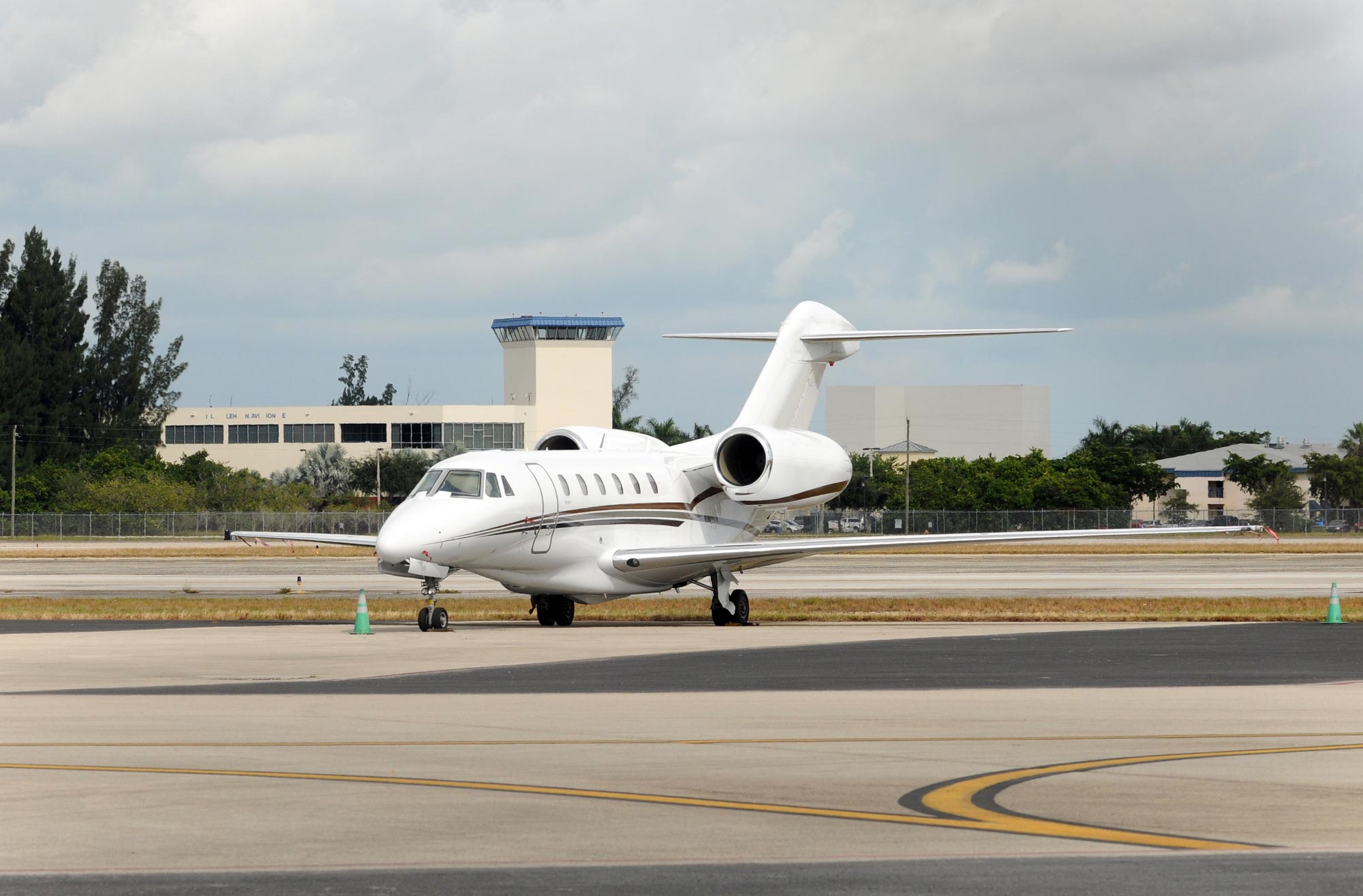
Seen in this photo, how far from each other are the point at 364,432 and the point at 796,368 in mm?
115084

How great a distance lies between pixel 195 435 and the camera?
486 feet

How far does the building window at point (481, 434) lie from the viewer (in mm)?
145000

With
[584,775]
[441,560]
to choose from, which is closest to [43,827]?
[584,775]

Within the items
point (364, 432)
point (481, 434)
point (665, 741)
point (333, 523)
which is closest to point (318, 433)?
point (364, 432)

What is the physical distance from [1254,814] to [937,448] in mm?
190734

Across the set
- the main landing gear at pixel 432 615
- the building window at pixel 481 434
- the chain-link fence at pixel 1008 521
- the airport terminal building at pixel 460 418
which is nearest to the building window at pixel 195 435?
the airport terminal building at pixel 460 418

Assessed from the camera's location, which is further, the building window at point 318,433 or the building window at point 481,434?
the building window at point 318,433

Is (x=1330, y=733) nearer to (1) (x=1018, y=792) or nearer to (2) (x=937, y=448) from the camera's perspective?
(1) (x=1018, y=792)

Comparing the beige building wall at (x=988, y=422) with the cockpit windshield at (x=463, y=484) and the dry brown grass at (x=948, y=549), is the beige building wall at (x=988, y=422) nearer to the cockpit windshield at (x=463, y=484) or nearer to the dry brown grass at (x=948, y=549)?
the dry brown grass at (x=948, y=549)

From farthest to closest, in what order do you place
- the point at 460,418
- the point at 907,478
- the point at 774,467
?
1. the point at 460,418
2. the point at 907,478
3. the point at 774,467

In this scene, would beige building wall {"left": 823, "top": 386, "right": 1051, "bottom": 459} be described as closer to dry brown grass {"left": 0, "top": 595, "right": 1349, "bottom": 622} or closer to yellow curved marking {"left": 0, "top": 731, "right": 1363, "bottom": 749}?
dry brown grass {"left": 0, "top": 595, "right": 1349, "bottom": 622}

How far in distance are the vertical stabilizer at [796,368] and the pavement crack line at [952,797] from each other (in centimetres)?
2309

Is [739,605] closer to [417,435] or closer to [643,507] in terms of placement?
[643,507]

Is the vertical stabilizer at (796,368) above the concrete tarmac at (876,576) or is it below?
above
